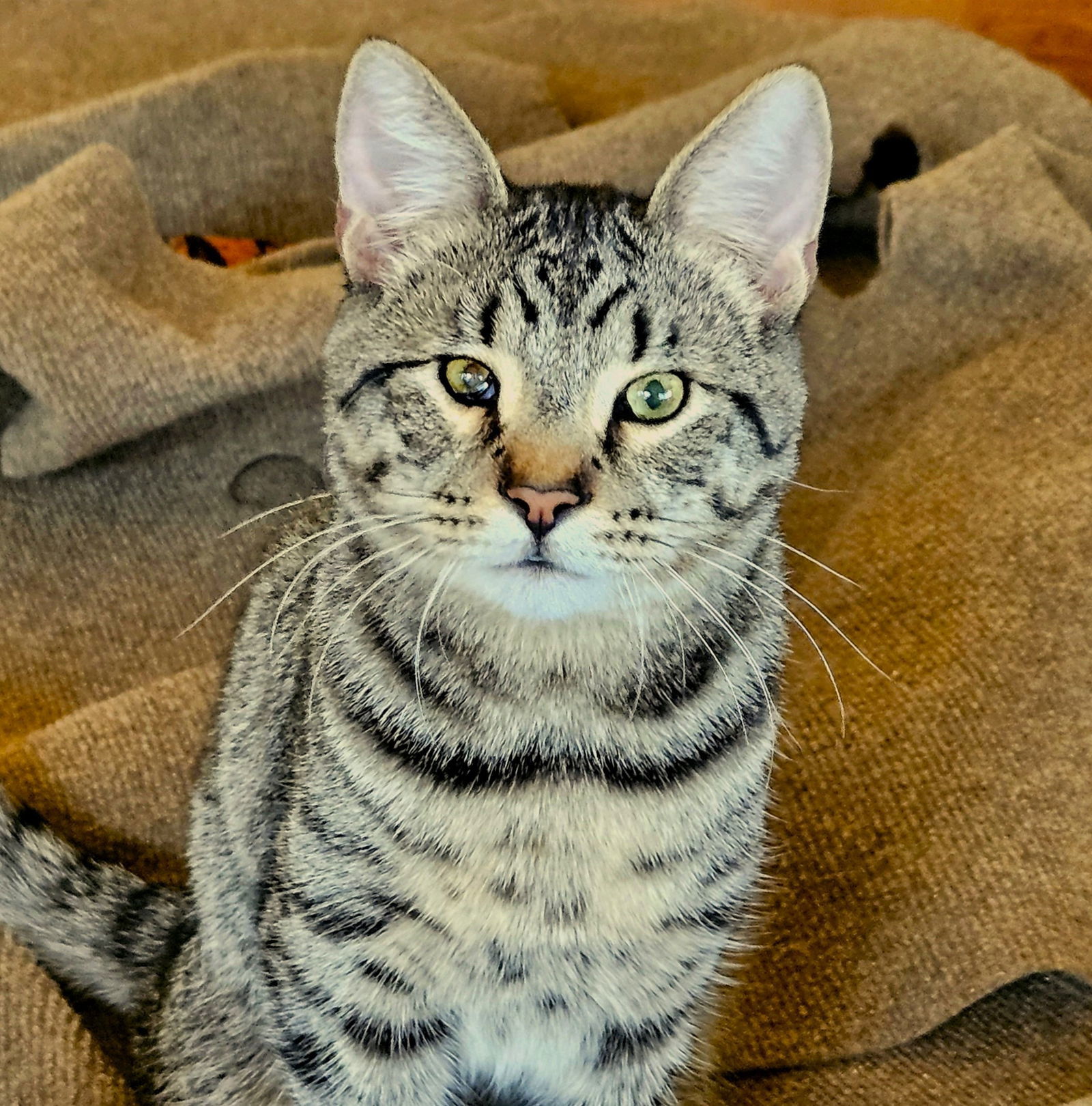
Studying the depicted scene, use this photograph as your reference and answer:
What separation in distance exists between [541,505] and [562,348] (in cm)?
12

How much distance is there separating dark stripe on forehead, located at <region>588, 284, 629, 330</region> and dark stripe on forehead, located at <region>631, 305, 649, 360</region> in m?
0.02

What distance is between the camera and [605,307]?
760mm

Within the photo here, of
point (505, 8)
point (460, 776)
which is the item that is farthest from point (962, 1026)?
point (505, 8)

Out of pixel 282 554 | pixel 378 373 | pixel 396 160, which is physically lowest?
pixel 282 554

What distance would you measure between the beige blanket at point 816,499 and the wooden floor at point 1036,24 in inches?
11.0

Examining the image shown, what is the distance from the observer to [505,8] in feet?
6.70

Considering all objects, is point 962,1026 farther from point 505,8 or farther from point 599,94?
point 505,8

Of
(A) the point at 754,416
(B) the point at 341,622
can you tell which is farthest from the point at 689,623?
(B) the point at 341,622

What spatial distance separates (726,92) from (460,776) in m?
1.11

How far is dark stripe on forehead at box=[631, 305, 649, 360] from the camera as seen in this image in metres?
0.76

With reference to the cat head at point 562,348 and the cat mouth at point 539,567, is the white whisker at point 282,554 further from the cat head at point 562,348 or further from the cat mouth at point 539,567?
the cat mouth at point 539,567

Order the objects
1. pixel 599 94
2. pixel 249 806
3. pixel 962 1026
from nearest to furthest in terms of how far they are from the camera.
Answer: pixel 249 806, pixel 962 1026, pixel 599 94

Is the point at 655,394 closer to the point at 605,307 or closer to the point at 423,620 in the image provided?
the point at 605,307

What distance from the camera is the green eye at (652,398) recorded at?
758mm
